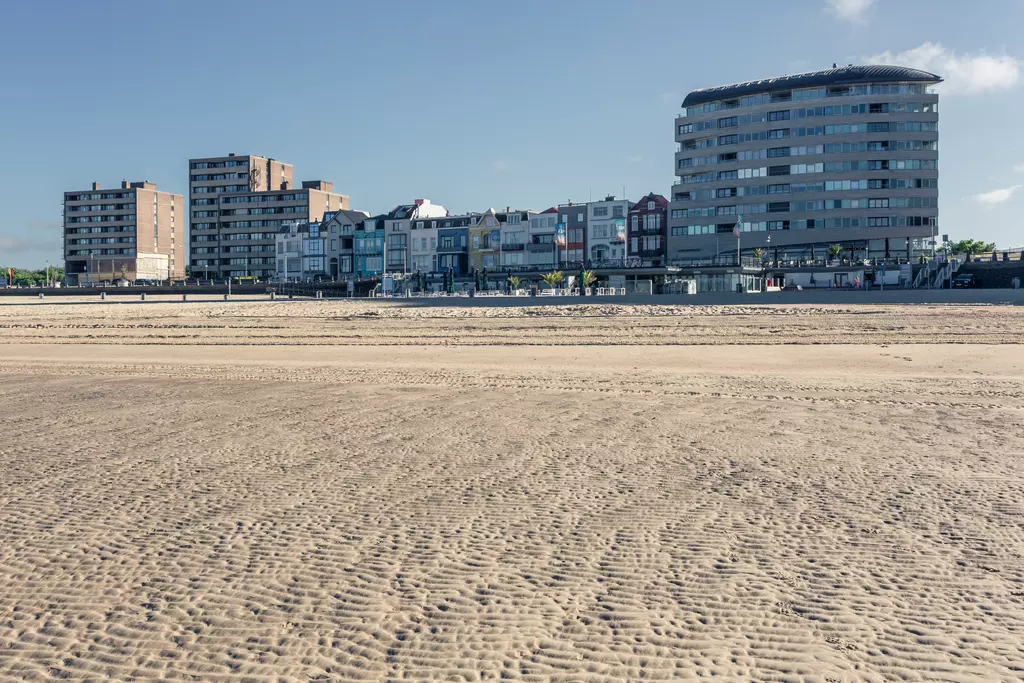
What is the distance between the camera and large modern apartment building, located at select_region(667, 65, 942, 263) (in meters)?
91.3

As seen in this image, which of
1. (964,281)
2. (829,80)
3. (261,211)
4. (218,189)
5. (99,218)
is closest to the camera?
(964,281)

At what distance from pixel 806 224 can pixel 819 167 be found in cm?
678

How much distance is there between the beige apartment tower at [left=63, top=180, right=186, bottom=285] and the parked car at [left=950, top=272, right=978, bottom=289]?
413 ft

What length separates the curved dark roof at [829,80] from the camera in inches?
3575

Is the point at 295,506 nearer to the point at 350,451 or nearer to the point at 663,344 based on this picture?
the point at 350,451

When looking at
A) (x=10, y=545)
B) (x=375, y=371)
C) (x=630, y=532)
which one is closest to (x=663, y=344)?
(x=375, y=371)

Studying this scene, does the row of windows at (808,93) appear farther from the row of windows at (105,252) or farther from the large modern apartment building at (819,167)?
the row of windows at (105,252)

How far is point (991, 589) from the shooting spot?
4484 mm

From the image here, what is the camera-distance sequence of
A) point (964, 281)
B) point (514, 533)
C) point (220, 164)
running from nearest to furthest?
point (514, 533), point (964, 281), point (220, 164)

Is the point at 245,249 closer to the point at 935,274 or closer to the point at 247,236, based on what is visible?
the point at 247,236

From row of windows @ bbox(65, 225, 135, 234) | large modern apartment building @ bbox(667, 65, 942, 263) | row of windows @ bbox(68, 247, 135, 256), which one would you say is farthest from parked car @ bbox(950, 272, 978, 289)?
row of windows @ bbox(65, 225, 135, 234)

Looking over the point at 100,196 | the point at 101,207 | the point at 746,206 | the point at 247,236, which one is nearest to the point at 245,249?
the point at 247,236

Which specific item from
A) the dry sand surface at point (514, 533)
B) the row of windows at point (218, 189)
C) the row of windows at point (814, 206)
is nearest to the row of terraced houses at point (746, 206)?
the row of windows at point (814, 206)

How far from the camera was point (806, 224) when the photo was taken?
93750mm
